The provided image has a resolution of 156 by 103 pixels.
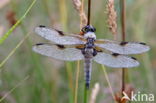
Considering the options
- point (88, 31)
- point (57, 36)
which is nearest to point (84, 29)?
point (88, 31)

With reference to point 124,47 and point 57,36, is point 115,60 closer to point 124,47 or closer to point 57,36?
point 124,47

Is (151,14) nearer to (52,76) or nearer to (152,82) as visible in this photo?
(152,82)

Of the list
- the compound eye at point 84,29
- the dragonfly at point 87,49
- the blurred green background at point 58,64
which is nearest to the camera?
the compound eye at point 84,29

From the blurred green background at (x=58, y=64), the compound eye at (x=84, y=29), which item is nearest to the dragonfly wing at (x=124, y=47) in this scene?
the compound eye at (x=84, y=29)

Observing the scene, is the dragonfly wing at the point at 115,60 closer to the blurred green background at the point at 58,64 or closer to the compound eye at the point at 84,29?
the compound eye at the point at 84,29

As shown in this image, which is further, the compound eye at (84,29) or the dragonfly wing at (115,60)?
the dragonfly wing at (115,60)

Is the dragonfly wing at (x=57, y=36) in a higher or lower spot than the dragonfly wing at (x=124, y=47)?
higher

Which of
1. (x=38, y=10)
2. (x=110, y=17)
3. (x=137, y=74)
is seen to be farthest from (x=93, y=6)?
(x=110, y=17)

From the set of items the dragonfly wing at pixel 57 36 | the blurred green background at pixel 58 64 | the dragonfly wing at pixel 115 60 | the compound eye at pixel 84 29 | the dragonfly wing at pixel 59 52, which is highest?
the compound eye at pixel 84 29
